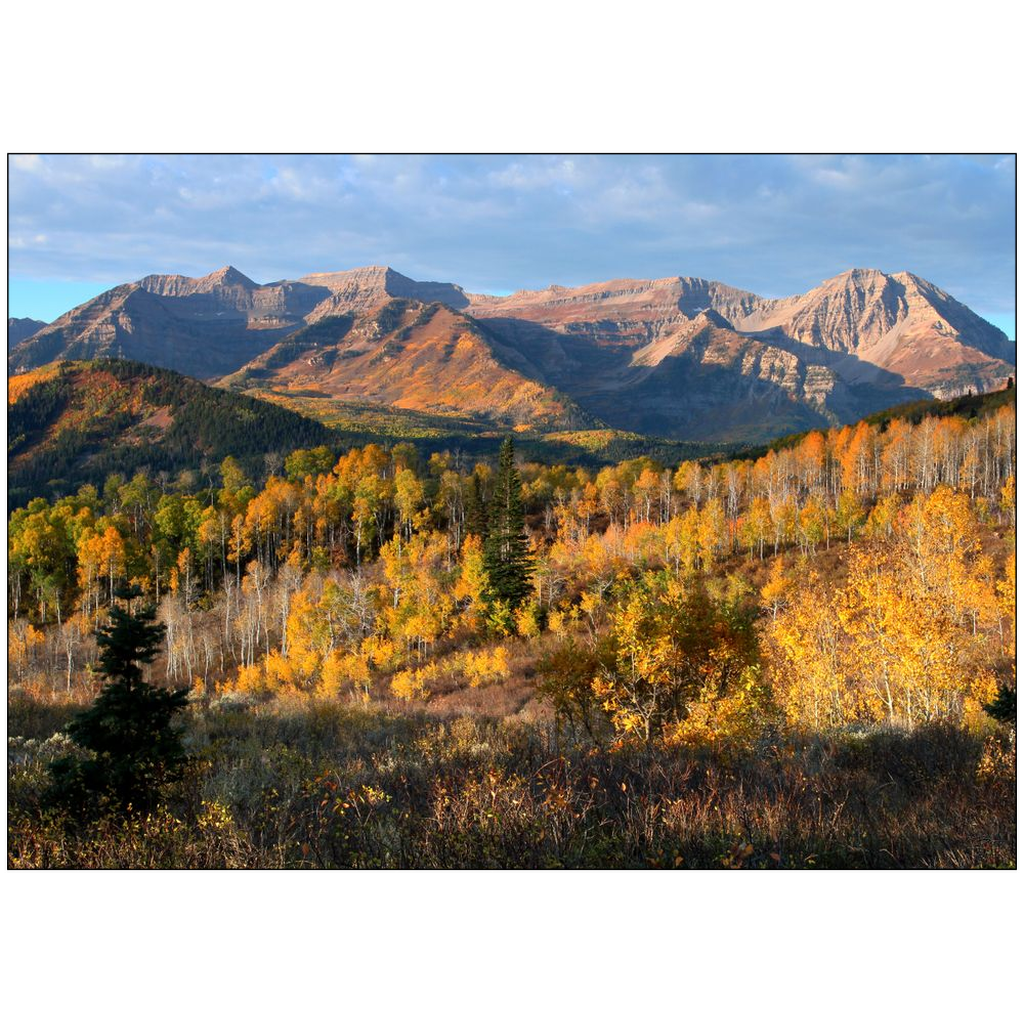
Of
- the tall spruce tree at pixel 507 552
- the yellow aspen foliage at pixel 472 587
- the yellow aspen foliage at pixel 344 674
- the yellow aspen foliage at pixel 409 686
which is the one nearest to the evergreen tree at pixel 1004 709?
the yellow aspen foliage at pixel 409 686

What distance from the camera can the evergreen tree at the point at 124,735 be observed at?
381 inches

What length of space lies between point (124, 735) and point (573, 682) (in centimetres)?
1555

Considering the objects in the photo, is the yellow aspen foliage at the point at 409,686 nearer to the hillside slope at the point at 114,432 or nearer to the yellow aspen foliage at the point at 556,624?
the yellow aspen foliage at the point at 556,624

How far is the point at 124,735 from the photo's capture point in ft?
34.2

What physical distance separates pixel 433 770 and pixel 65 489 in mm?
147135

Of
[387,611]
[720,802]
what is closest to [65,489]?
[387,611]

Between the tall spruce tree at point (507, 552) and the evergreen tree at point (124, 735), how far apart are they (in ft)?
200

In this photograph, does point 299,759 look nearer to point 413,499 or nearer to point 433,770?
point 433,770

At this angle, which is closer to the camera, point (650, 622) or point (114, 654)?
point (114, 654)

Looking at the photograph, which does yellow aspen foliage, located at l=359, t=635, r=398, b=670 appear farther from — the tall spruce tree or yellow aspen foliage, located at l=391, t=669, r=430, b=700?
the tall spruce tree

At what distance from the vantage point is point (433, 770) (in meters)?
10.5

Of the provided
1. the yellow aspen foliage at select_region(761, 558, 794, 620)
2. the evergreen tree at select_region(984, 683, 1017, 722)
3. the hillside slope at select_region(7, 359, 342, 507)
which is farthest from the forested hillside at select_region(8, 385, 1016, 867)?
the hillside slope at select_region(7, 359, 342, 507)

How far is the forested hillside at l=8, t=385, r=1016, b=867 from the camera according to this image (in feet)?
27.8

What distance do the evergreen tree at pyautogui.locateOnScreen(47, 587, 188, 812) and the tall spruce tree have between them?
200 feet
